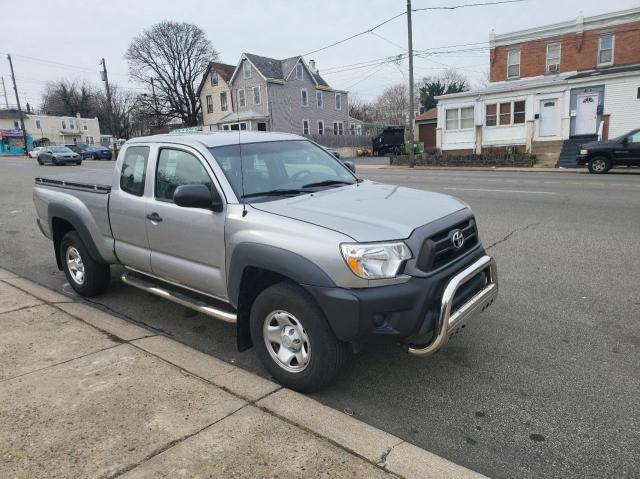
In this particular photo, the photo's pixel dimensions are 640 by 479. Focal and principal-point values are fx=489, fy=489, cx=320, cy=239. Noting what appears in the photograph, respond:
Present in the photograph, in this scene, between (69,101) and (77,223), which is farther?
(69,101)

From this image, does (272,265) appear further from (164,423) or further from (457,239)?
(457,239)

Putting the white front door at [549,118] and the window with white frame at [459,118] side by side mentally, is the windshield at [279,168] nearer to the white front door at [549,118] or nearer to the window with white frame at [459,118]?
the white front door at [549,118]

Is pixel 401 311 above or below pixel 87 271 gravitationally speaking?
above

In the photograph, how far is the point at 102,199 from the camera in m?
4.93

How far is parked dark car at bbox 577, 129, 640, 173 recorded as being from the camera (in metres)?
16.8

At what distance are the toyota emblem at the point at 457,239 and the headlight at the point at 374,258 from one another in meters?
0.54

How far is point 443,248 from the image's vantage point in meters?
3.22

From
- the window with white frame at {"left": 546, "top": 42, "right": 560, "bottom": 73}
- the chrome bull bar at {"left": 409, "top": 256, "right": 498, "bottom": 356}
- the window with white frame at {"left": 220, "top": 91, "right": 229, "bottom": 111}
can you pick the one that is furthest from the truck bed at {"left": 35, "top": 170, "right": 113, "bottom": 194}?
the window with white frame at {"left": 220, "top": 91, "right": 229, "bottom": 111}

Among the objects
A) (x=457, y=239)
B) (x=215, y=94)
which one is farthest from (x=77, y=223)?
(x=215, y=94)

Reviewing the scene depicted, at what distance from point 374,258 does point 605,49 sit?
30.0 m

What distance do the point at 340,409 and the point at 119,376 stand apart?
1.59 metres

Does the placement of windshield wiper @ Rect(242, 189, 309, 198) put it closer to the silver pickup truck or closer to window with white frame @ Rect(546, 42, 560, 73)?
the silver pickup truck

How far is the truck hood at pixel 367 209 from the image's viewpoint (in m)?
3.06

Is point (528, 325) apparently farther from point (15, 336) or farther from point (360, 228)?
point (15, 336)
